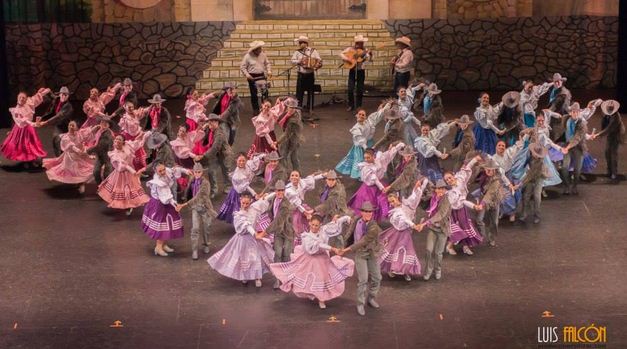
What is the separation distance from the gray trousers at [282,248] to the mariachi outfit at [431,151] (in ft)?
10.3

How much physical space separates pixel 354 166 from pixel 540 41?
28.0 feet

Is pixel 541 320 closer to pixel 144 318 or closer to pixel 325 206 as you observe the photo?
pixel 325 206

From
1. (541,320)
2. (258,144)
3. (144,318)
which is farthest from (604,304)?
(258,144)

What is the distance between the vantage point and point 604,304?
428 inches

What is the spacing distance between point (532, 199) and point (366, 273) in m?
3.59

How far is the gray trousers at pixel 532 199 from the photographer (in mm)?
13211

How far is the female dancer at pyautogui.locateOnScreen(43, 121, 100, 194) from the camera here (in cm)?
1457

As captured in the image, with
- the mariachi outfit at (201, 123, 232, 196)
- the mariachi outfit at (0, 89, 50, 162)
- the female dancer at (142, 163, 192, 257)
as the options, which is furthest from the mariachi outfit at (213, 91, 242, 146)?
the female dancer at (142, 163, 192, 257)

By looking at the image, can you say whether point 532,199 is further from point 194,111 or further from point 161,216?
point 194,111

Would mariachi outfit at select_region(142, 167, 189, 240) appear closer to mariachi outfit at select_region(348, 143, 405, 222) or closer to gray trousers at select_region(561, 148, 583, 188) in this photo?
mariachi outfit at select_region(348, 143, 405, 222)

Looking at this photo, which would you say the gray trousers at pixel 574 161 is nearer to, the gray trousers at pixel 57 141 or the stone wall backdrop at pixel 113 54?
the gray trousers at pixel 57 141

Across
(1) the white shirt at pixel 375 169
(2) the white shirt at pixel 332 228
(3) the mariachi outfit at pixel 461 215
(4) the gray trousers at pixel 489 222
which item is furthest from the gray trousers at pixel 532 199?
(2) the white shirt at pixel 332 228

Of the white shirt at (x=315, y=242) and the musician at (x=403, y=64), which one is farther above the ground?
the musician at (x=403, y=64)

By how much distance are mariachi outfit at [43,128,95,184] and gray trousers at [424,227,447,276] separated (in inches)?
204
